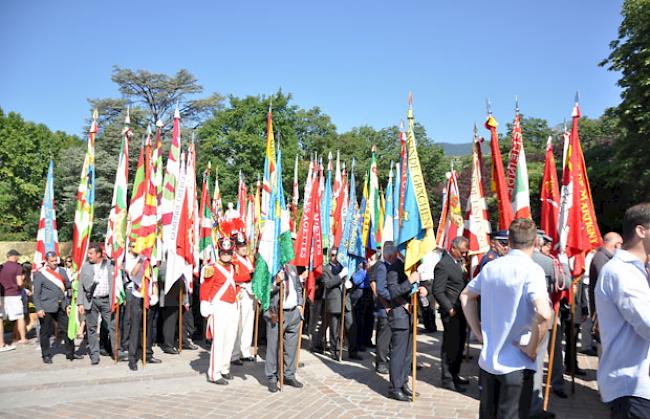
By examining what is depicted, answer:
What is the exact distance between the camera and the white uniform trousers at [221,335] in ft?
25.2

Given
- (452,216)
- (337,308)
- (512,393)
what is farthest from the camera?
(452,216)

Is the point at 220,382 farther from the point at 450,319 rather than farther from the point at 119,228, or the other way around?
the point at 119,228

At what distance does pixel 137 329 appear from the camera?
8516 mm

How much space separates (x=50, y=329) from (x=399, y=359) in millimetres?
6258

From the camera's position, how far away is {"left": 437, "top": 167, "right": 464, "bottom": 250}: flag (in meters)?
9.88

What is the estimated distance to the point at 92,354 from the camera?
29.0 ft

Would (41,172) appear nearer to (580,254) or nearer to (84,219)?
(84,219)

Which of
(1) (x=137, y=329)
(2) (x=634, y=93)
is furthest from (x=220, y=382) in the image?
(2) (x=634, y=93)

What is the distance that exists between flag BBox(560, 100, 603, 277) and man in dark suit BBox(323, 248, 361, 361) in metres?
3.93

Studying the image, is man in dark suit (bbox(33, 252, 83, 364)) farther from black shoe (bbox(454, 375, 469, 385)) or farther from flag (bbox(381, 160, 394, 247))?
black shoe (bbox(454, 375, 469, 385))

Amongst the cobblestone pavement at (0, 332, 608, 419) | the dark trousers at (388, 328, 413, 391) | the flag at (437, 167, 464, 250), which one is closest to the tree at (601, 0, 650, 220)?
the flag at (437, 167, 464, 250)

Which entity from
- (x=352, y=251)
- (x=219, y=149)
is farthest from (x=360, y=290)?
(x=219, y=149)

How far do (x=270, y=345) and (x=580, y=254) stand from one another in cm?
445

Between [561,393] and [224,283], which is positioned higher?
[224,283]
